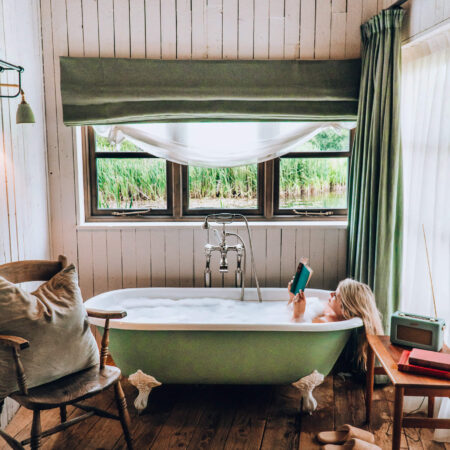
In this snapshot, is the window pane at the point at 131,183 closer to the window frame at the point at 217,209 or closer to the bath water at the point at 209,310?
the window frame at the point at 217,209

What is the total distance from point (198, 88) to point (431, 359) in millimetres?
2123

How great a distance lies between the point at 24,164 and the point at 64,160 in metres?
0.40

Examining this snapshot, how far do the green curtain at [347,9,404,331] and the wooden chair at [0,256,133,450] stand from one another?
1600 millimetres

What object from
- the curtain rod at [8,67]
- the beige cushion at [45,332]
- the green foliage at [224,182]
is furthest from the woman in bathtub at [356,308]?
the curtain rod at [8,67]

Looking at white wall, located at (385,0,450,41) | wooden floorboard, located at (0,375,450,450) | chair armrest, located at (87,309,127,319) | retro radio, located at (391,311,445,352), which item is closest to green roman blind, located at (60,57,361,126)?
white wall, located at (385,0,450,41)

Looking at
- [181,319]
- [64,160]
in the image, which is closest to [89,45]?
[64,160]

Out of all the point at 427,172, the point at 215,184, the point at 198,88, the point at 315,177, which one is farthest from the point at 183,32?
the point at 427,172

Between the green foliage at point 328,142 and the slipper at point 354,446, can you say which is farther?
the green foliage at point 328,142

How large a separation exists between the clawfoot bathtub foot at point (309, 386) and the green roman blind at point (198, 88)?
168cm

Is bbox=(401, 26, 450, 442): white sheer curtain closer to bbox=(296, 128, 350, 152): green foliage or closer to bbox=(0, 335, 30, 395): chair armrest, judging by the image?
bbox=(296, 128, 350, 152): green foliage

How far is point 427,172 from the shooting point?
2547 mm

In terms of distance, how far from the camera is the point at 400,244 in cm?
278

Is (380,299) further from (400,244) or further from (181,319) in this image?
(181,319)

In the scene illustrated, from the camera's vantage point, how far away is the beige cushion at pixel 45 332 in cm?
187
